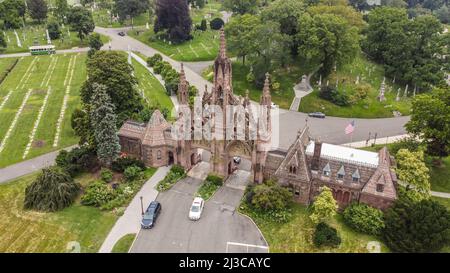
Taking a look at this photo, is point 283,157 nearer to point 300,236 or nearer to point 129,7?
point 300,236

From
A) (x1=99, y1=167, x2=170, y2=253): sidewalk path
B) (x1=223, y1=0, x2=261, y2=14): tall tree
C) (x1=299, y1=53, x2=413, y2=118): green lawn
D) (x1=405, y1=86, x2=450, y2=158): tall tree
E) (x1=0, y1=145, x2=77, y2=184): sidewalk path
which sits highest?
(x1=223, y1=0, x2=261, y2=14): tall tree

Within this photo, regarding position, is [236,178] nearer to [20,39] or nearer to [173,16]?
[173,16]

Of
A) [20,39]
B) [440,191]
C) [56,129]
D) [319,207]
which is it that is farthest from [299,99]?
[20,39]

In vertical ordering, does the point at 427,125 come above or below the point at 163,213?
above

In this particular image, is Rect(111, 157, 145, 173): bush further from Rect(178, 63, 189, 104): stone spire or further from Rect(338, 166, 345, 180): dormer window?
Rect(338, 166, 345, 180): dormer window

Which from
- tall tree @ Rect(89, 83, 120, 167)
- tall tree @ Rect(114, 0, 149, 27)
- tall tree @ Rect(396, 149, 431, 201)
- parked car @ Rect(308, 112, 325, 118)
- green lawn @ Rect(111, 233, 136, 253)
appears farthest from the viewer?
tall tree @ Rect(114, 0, 149, 27)

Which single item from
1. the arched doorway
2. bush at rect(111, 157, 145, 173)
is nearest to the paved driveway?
the arched doorway
